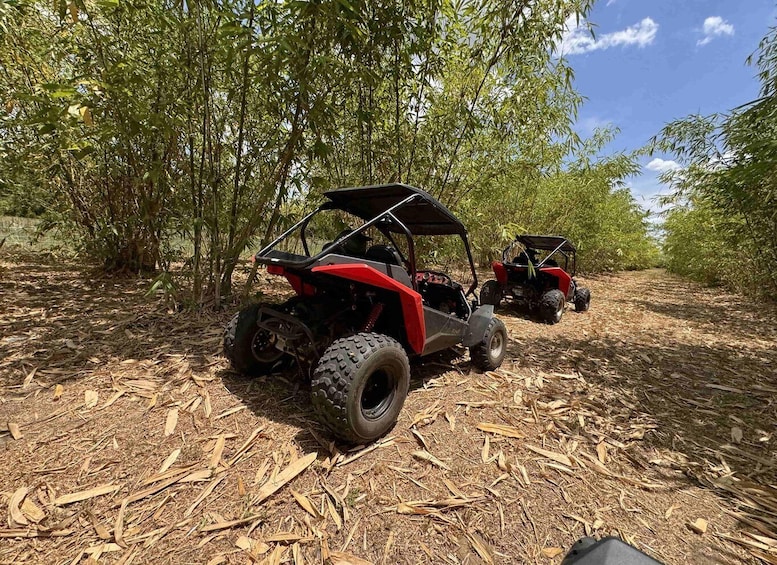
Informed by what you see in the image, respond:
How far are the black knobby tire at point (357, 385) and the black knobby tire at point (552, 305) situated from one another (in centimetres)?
340

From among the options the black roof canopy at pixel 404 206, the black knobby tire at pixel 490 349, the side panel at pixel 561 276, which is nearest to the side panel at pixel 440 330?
the black knobby tire at pixel 490 349

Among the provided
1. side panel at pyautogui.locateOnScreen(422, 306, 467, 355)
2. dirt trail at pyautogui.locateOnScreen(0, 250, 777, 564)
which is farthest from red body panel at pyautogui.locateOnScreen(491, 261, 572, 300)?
side panel at pyautogui.locateOnScreen(422, 306, 467, 355)

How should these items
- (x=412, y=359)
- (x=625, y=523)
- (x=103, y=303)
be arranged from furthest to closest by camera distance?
(x=103, y=303) < (x=412, y=359) < (x=625, y=523)

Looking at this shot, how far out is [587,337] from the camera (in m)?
4.01

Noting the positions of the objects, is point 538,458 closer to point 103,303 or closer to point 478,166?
point 478,166

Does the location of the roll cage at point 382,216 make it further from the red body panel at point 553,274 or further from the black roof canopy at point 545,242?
the black roof canopy at point 545,242

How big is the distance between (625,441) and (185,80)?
426 cm

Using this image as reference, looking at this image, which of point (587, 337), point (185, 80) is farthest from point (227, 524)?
point (587, 337)

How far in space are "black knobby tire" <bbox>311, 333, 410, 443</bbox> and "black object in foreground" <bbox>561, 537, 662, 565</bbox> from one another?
1017 mm

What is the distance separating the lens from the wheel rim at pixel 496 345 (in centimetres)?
271

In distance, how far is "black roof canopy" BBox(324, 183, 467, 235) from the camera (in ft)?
6.57

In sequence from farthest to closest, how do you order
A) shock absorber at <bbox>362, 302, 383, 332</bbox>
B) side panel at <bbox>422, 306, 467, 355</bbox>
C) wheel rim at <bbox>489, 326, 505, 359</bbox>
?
wheel rim at <bbox>489, 326, 505, 359</bbox>
side panel at <bbox>422, 306, 467, 355</bbox>
shock absorber at <bbox>362, 302, 383, 332</bbox>

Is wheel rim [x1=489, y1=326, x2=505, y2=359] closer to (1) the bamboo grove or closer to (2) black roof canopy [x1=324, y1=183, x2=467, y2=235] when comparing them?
(2) black roof canopy [x1=324, y1=183, x2=467, y2=235]

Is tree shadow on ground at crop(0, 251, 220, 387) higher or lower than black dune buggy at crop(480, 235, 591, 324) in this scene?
lower
